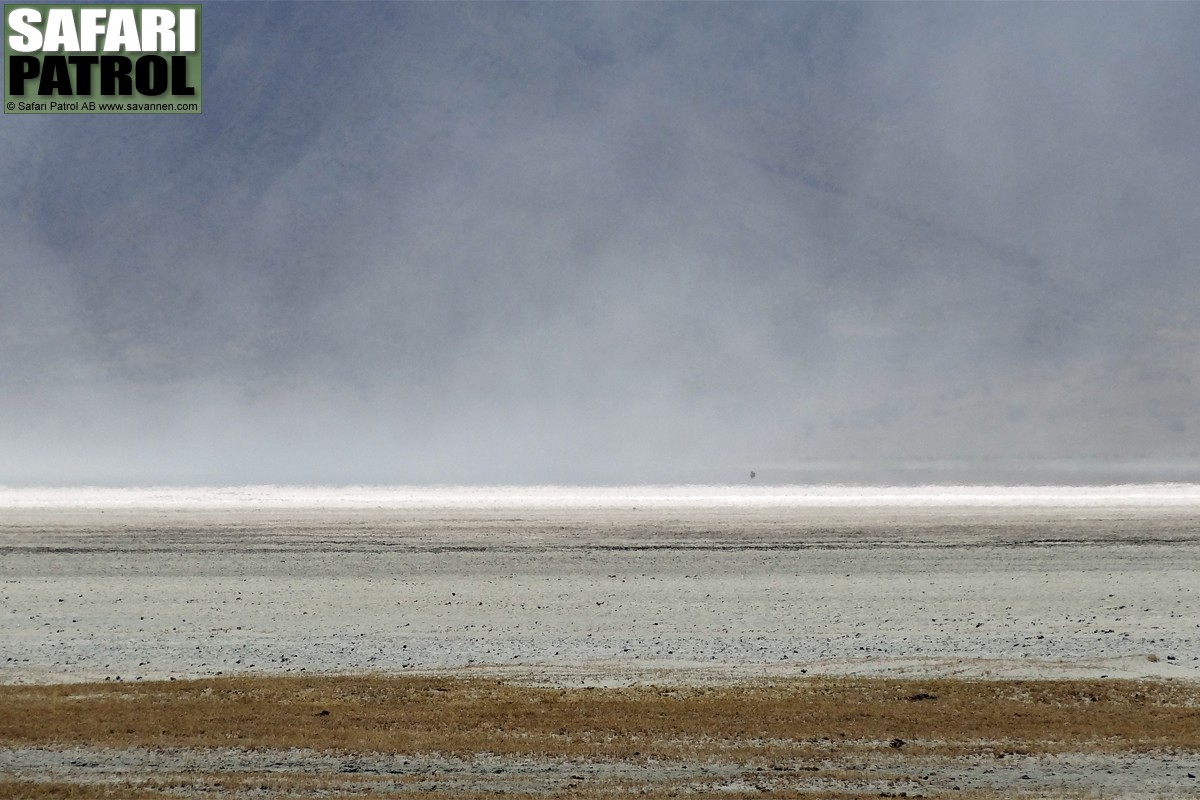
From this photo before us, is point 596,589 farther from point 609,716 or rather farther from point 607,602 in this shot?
point 609,716

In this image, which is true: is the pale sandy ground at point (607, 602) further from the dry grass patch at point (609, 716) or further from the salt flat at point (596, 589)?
the dry grass patch at point (609, 716)

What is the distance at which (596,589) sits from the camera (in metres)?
12.5

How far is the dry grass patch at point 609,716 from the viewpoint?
677 cm

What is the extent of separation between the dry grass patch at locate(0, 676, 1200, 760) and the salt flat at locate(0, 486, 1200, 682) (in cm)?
55

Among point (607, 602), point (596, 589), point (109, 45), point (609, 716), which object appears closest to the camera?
point (609, 716)

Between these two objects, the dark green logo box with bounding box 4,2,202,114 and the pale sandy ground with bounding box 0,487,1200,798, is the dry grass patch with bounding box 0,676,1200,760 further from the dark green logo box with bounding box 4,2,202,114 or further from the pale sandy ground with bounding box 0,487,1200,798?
the dark green logo box with bounding box 4,2,202,114

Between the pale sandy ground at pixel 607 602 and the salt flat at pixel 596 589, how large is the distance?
0.05 meters

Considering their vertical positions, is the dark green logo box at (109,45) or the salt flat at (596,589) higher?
the dark green logo box at (109,45)

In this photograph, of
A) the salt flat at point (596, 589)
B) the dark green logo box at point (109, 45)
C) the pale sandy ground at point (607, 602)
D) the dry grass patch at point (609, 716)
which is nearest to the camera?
the pale sandy ground at point (607, 602)

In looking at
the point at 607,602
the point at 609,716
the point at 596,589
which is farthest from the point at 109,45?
the point at 609,716

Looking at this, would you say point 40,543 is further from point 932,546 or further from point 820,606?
point 932,546

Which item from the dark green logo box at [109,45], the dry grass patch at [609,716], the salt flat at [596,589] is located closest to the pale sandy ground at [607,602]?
the salt flat at [596,589]

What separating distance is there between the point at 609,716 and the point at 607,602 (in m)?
4.36

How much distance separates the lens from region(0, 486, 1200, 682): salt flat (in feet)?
30.1
